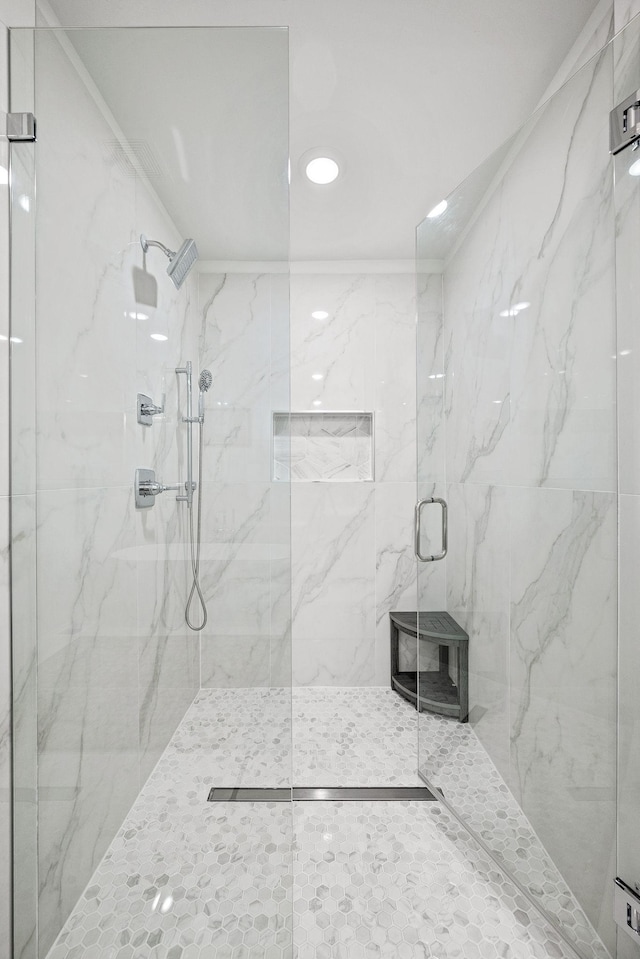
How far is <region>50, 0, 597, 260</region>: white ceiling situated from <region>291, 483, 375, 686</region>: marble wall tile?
1.59 meters

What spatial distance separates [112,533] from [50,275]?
2.08ft

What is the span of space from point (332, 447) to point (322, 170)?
1.45 metres

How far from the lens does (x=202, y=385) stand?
1.17 metres

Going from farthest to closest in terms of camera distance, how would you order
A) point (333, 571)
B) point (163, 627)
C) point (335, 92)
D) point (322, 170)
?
point (333, 571)
point (322, 170)
point (335, 92)
point (163, 627)

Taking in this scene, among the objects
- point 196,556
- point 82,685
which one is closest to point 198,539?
point 196,556

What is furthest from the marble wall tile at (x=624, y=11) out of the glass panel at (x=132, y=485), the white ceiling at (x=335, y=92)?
the glass panel at (x=132, y=485)

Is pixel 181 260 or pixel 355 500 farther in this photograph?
pixel 355 500

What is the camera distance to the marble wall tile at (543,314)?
115cm

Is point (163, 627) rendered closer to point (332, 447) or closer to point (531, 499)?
point (531, 499)

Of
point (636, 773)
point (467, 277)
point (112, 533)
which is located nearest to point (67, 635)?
point (112, 533)

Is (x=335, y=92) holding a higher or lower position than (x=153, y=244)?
higher

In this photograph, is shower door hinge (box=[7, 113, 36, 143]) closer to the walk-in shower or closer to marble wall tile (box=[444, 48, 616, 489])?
the walk-in shower

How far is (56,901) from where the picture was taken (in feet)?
3.67

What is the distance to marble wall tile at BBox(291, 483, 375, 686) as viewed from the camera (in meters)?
2.83
